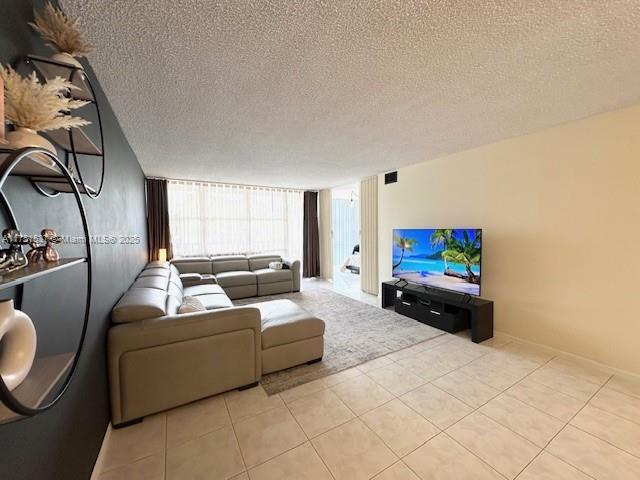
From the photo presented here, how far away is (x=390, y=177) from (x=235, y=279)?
3.37 meters

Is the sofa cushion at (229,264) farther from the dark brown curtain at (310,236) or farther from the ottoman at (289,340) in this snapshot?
the ottoman at (289,340)

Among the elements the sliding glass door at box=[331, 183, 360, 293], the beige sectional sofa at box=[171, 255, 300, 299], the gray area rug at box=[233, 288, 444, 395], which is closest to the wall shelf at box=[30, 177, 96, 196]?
the gray area rug at box=[233, 288, 444, 395]

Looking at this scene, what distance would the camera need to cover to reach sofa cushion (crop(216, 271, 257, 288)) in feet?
15.5

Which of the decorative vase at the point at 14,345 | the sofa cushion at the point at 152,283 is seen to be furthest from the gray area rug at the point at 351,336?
the decorative vase at the point at 14,345

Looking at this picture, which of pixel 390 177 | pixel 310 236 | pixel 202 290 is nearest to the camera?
pixel 202 290

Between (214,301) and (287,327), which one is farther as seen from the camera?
(214,301)

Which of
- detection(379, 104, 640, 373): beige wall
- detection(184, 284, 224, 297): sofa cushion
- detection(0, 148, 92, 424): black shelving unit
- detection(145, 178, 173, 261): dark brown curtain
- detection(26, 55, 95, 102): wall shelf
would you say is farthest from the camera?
detection(145, 178, 173, 261): dark brown curtain

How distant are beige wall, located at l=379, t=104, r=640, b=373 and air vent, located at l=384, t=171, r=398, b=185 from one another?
990mm

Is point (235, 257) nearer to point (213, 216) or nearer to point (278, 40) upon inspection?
point (213, 216)

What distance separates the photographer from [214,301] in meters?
3.18

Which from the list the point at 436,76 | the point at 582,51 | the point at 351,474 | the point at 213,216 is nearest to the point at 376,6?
the point at 436,76

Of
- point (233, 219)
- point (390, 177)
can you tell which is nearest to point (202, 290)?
point (233, 219)

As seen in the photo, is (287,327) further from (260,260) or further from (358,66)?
(260,260)

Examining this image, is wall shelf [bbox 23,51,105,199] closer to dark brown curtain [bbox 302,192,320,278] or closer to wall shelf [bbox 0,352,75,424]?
wall shelf [bbox 0,352,75,424]
